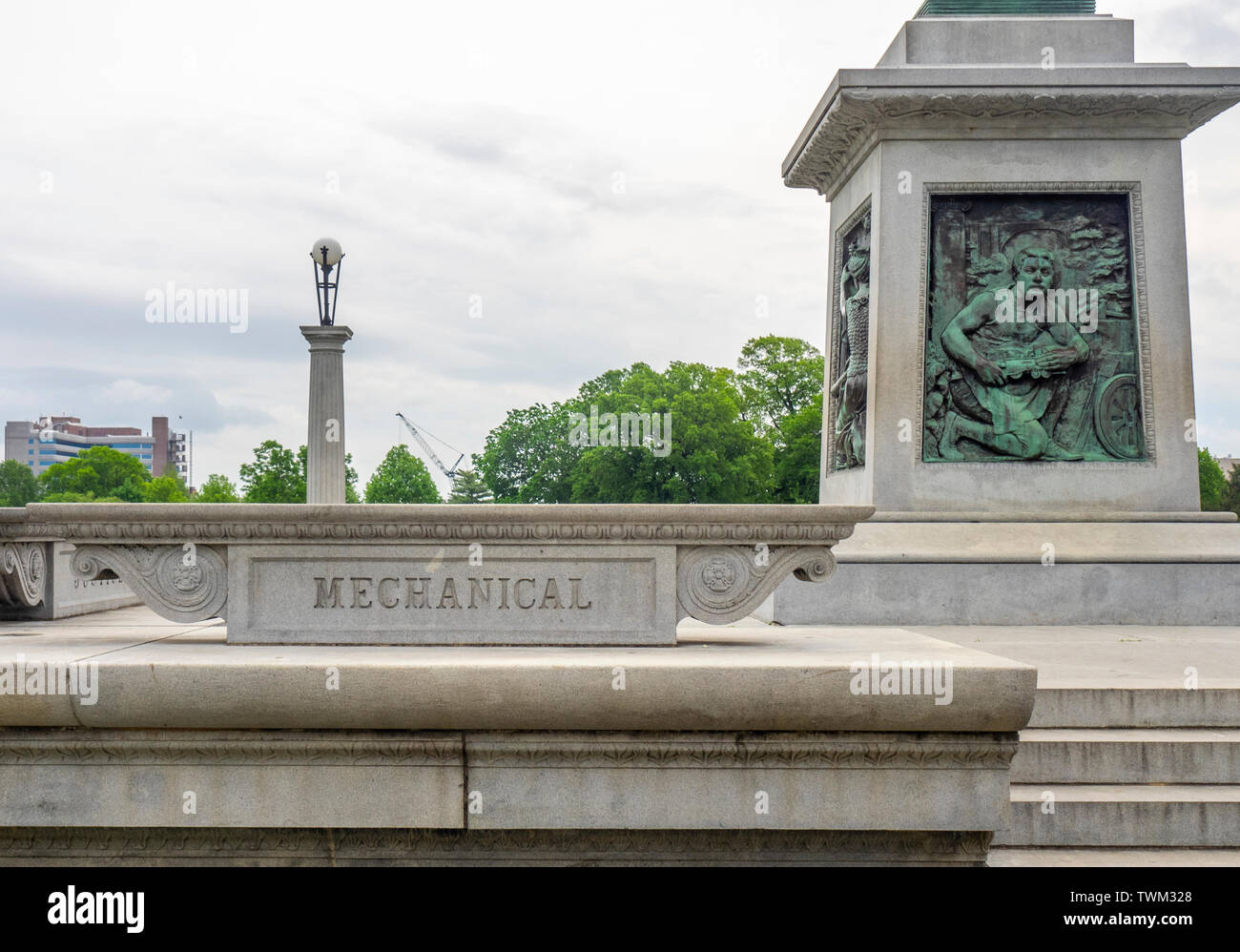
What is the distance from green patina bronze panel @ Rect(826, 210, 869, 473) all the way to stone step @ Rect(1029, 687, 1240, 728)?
16.1ft

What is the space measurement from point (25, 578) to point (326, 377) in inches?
274

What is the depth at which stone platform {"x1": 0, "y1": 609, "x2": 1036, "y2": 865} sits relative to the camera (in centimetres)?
434

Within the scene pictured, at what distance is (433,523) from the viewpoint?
496 cm

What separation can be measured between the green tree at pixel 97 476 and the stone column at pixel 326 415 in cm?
6931

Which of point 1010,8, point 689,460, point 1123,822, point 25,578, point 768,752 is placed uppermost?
point 1010,8

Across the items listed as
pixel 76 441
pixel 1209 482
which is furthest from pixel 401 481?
pixel 76 441

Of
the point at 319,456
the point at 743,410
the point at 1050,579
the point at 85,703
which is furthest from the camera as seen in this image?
the point at 743,410

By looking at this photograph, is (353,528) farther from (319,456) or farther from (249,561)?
(319,456)

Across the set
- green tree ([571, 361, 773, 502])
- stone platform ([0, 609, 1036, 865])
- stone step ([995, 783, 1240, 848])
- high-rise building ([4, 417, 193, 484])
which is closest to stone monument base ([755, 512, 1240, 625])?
stone step ([995, 783, 1240, 848])

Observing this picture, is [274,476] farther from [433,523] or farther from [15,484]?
[433,523]

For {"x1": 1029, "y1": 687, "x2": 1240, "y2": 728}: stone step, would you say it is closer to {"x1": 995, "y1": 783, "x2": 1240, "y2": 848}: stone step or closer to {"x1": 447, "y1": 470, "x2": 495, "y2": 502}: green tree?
{"x1": 995, "y1": 783, "x2": 1240, "y2": 848}: stone step

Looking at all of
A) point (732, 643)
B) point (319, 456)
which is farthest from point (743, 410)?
point (732, 643)
